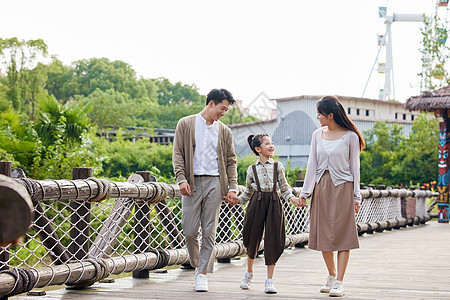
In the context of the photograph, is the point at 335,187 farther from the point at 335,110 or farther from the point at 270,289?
the point at 270,289

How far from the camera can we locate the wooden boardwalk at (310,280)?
4582 millimetres

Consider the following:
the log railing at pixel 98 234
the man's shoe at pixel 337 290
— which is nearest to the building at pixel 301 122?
the log railing at pixel 98 234

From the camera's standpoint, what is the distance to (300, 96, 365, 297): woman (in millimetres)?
4766

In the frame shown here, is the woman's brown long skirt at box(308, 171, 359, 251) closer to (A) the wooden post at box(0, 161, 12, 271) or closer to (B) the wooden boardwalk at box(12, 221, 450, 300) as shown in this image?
(B) the wooden boardwalk at box(12, 221, 450, 300)

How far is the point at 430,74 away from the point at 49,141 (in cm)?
1120

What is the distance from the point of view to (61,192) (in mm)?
4238

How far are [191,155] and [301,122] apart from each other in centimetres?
2625

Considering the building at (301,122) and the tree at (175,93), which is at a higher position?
the tree at (175,93)

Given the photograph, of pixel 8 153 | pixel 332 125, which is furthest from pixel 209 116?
pixel 8 153

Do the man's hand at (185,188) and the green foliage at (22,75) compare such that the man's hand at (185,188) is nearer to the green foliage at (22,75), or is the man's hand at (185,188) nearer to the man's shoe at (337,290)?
the man's shoe at (337,290)

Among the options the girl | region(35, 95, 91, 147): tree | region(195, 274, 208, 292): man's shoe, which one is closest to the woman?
the girl

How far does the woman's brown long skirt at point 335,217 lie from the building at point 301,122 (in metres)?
25.3

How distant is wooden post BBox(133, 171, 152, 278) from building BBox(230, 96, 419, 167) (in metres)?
24.7

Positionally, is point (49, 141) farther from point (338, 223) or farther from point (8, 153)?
point (338, 223)
